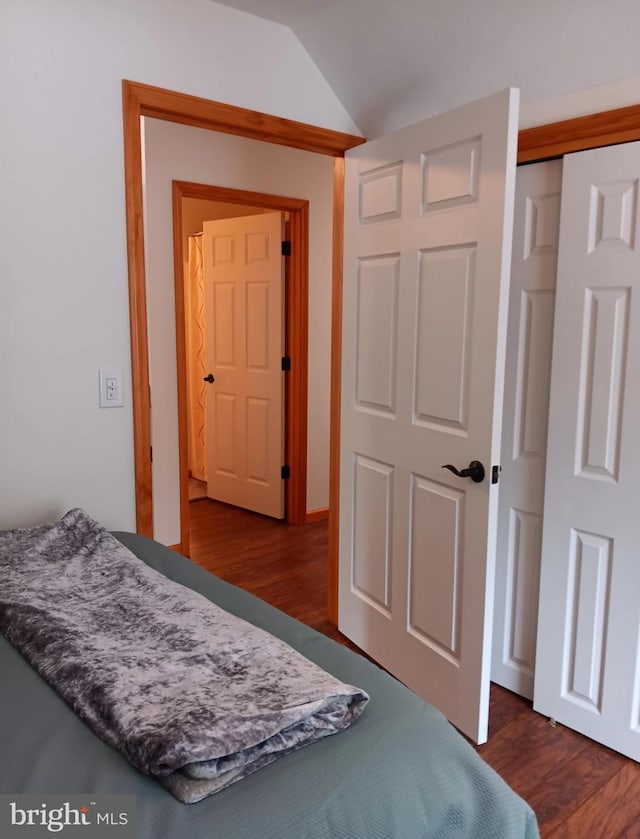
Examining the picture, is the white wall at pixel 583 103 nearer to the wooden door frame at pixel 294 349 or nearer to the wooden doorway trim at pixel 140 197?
the wooden doorway trim at pixel 140 197

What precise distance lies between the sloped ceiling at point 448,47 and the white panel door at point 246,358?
5.95 feet

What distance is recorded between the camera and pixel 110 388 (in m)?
2.02

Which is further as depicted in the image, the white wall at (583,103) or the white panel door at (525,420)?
the white panel door at (525,420)

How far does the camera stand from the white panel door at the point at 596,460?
1.88 meters

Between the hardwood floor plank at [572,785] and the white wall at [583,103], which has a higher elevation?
the white wall at [583,103]

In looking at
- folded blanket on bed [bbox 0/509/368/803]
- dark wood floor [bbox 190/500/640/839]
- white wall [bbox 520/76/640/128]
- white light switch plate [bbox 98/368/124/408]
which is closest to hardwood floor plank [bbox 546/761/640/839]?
dark wood floor [bbox 190/500/640/839]

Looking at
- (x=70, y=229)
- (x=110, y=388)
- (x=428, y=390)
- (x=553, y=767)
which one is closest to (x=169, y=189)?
(x=70, y=229)

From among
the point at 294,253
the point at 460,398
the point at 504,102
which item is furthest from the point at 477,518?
the point at 294,253

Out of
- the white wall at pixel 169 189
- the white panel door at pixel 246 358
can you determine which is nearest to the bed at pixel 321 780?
the white wall at pixel 169 189

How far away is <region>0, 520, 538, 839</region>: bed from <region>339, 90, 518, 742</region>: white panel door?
0.95 metres

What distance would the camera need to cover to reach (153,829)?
0.80 metres

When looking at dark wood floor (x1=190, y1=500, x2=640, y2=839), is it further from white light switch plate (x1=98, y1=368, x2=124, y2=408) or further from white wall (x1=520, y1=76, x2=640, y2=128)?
white wall (x1=520, y1=76, x2=640, y2=128)

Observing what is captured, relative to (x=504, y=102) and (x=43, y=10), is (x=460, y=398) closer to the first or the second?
(x=504, y=102)

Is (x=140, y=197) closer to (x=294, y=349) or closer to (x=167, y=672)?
(x=167, y=672)
